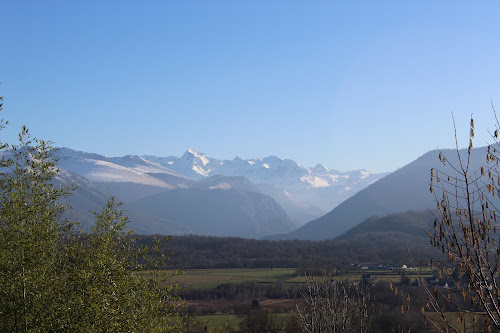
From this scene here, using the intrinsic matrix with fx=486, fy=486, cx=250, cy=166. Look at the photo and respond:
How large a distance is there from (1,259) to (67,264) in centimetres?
370

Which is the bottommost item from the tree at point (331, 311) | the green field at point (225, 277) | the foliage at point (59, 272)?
the green field at point (225, 277)

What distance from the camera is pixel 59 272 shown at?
20.1 meters

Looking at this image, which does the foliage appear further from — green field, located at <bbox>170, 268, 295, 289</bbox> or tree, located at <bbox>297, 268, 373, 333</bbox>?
green field, located at <bbox>170, 268, 295, 289</bbox>

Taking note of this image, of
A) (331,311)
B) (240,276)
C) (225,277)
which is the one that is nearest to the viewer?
(331,311)

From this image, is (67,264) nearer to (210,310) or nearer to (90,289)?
(90,289)

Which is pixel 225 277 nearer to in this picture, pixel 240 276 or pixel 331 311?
pixel 240 276

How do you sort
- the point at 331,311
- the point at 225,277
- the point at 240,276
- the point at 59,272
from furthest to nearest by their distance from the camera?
the point at 240,276
the point at 225,277
the point at 331,311
the point at 59,272

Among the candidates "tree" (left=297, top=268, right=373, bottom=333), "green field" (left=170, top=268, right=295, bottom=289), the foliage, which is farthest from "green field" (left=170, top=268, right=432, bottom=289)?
the foliage

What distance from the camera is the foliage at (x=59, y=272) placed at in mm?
16422

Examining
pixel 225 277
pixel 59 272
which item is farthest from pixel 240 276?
pixel 59 272

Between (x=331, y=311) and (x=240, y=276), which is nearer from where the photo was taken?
(x=331, y=311)

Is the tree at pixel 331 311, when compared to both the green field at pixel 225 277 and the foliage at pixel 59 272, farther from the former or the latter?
the green field at pixel 225 277

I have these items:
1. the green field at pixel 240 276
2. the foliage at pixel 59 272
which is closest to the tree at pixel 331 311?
the foliage at pixel 59 272

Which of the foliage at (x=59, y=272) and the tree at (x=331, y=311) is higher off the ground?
the foliage at (x=59, y=272)
